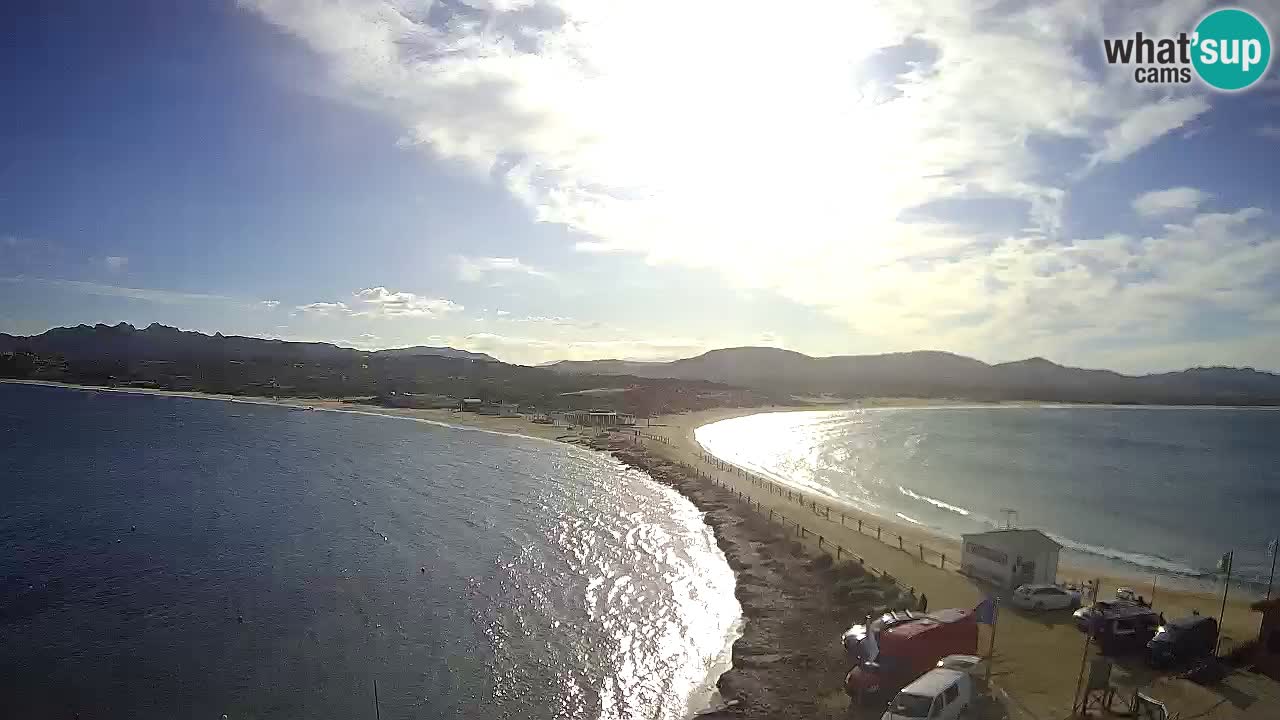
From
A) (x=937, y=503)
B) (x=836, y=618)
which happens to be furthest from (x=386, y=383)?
(x=836, y=618)

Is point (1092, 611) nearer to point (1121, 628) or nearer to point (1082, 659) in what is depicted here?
point (1121, 628)

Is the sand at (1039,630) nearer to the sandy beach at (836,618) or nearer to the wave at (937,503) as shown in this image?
the sandy beach at (836,618)

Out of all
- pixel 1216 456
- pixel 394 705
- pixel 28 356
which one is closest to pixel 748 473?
pixel 394 705

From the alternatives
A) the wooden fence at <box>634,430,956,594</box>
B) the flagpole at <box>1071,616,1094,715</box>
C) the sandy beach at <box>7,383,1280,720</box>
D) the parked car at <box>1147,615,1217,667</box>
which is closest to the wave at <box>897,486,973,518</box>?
the sandy beach at <box>7,383,1280,720</box>

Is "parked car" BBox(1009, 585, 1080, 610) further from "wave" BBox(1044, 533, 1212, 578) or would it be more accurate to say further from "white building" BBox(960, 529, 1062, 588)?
"wave" BBox(1044, 533, 1212, 578)

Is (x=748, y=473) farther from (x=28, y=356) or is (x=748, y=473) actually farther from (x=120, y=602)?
(x=28, y=356)

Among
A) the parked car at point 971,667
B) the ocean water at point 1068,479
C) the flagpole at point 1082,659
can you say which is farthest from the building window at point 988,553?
the parked car at point 971,667
